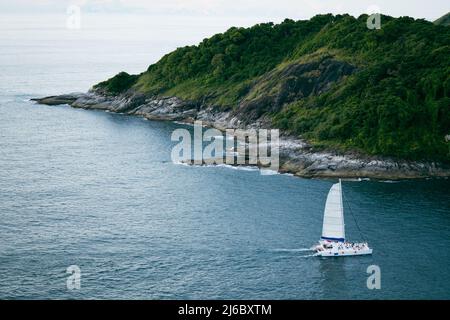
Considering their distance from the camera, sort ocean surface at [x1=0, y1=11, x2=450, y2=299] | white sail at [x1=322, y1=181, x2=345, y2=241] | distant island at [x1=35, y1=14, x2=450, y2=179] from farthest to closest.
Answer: distant island at [x1=35, y1=14, x2=450, y2=179] → white sail at [x1=322, y1=181, x2=345, y2=241] → ocean surface at [x1=0, y1=11, x2=450, y2=299]

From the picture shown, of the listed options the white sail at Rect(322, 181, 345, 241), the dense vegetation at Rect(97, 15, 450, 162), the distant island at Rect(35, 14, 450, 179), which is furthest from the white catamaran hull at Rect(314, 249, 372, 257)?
the dense vegetation at Rect(97, 15, 450, 162)

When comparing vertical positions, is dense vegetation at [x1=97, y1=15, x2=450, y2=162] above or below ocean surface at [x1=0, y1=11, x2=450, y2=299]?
above

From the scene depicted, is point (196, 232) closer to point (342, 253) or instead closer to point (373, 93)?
point (342, 253)

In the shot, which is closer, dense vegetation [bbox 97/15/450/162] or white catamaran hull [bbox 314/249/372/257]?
white catamaran hull [bbox 314/249/372/257]

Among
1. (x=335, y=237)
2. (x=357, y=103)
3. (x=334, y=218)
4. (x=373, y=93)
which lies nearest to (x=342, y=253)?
(x=335, y=237)

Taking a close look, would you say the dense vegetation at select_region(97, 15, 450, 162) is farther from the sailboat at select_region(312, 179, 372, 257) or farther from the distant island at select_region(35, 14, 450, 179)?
the sailboat at select_region(312, 179, 372, 257)

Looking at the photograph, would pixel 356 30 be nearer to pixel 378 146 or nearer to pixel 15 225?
pixel 378 146
